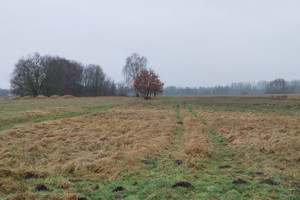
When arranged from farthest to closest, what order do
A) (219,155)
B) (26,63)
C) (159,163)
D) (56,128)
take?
(26,63)
(56,128)
(219,155)
(159,163)

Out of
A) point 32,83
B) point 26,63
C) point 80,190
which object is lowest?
point 80,190

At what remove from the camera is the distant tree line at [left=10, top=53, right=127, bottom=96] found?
63188mm

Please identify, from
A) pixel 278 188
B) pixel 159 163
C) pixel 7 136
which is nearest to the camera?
pixel 278 188

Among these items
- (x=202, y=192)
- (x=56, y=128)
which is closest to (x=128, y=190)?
(x=202, y=192)

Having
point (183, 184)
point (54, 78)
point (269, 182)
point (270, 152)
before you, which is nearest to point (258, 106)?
point (270, 152)

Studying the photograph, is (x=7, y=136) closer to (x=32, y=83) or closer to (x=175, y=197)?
(x=175, y=197)

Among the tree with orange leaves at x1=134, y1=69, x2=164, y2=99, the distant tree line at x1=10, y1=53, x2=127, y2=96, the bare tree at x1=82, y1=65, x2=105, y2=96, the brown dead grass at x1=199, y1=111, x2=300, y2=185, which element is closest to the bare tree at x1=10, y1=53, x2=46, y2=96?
the distant tree line at x1=10, y1=53, x2=127, y2=96

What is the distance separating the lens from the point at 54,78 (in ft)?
224

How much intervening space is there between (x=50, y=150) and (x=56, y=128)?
479 centimetres

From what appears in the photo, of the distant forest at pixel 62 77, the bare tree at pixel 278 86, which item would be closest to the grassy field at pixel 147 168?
the distant forest at pixel 62 77

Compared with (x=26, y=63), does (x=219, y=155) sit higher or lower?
lower

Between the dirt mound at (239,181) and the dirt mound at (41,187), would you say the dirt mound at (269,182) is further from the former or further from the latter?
the dirt mound at (41,187)

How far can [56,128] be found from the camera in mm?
12891

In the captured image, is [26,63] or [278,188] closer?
[278,188]
